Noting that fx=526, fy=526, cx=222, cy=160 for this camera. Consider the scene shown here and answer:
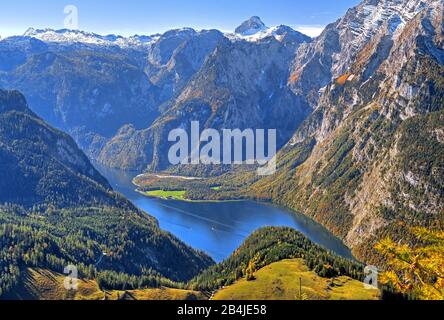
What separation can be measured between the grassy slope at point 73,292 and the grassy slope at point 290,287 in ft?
36.7

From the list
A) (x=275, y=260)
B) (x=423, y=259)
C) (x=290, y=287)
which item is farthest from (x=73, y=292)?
(x=423, y=259)

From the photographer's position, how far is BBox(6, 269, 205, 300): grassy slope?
448 ft

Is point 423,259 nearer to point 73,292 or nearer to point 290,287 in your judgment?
point 290,287

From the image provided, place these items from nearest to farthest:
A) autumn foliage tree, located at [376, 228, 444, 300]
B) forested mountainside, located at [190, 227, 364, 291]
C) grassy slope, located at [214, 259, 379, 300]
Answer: autumn foliage tree, located at [376, 228, 444, 300] → grassy slope, located at [214, 259, 379, 300] → forested mountainside, located at [190, 227, 364, 291]

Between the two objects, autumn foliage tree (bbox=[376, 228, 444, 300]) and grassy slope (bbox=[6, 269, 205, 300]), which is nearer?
autumn foliage tree (bbox=[376, 228, 444, 300])

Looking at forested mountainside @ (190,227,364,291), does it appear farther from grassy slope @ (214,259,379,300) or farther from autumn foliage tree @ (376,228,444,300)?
autumn foliage tree @ (376,228,444,300)

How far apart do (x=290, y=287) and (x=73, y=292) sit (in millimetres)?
58288

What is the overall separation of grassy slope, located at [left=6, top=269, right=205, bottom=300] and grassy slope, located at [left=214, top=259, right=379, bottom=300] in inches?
440

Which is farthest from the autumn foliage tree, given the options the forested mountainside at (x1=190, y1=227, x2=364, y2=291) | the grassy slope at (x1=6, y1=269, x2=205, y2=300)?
the forested mountainside at (x1=190, y1=227, x2=364, y2=291)

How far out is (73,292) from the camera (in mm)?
142125

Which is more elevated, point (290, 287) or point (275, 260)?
point (275, 260)
